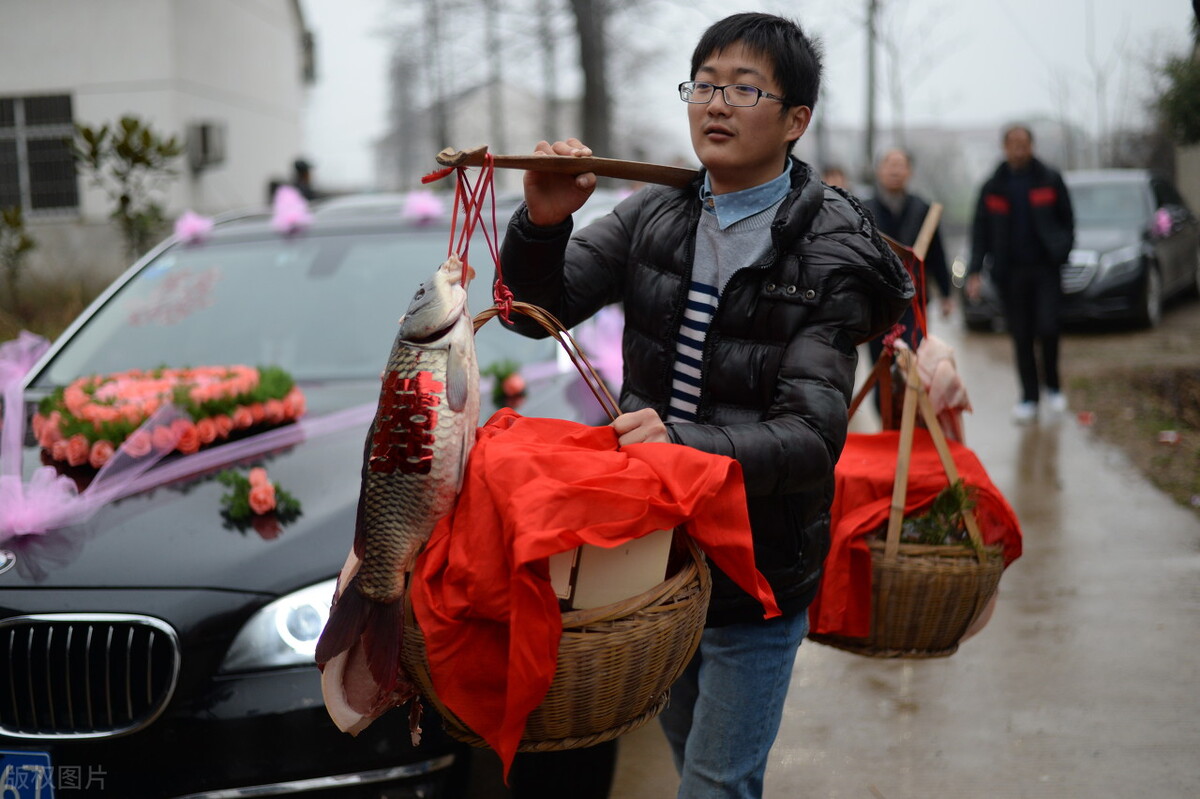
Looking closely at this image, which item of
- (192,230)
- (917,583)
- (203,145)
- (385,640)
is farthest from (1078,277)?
(203,145)

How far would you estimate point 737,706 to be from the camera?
2.28 meters

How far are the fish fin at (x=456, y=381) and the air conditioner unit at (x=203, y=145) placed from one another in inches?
712

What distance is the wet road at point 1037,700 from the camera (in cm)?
349

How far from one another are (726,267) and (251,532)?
1.33 meters

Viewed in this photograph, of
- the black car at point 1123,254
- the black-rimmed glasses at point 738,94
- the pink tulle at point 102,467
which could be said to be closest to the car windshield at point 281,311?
the pink tulle at point 102,467

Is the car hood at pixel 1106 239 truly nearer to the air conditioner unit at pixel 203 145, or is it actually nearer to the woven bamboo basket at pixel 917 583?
the woven bamboo basket at pixel 917 583

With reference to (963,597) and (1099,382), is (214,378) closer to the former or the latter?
(963,597)

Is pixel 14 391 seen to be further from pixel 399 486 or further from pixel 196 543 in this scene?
pixel 399 486

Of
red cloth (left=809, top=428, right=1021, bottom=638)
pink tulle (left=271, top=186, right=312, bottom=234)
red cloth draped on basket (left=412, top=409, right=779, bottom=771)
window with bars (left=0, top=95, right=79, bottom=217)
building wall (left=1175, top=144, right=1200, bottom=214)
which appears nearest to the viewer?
red cloth draped on basket (left=412, top=409, right=779, bottom=771)

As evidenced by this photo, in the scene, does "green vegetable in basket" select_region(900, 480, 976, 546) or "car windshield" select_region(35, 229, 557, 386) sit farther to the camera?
"car windshield" select_region(35, 229, 557, 386)

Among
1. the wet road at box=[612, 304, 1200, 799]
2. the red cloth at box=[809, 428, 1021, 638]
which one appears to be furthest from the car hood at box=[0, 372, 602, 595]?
the wet road at box=[612, 304, 1200, 799]

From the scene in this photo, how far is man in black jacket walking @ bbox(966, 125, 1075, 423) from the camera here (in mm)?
8031

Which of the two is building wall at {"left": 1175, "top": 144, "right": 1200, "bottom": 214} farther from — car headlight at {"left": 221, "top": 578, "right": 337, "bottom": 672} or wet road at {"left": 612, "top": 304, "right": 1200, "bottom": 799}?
car headlight at {"left": 221, "top": 578, "right": 337, "bottom": 672}

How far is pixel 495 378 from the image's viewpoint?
3615 millimetres
